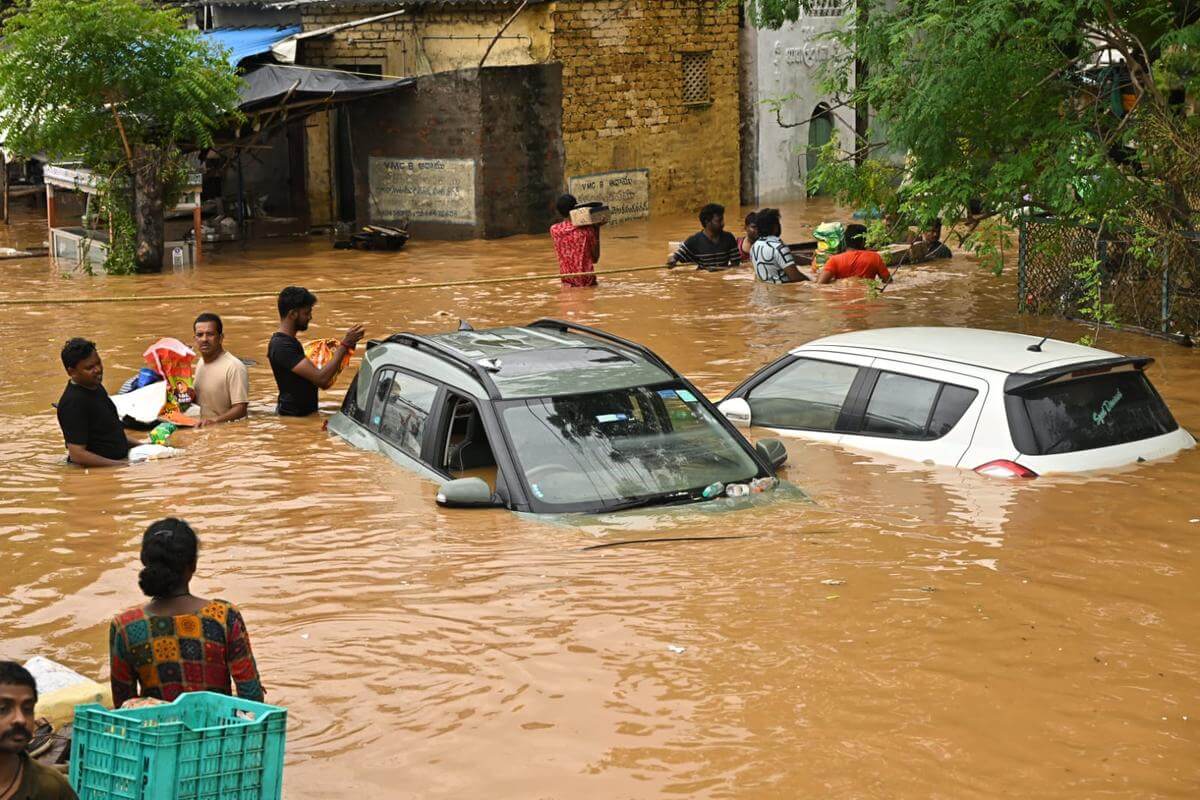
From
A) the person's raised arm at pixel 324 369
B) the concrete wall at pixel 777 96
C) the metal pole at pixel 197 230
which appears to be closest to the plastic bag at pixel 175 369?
the person's raised arm at pixel 324 369

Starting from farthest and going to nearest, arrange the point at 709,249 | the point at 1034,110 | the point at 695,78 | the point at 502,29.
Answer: the point at 695,78
the point at 502,29
the point at 709,249
the point at 1034,110

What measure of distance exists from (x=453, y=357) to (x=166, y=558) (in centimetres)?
418

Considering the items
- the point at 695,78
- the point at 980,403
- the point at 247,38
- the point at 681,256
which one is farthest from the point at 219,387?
the point at 695,78

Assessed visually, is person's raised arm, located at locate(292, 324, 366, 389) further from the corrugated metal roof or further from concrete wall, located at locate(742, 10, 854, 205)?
concrete wall, located at locate(742, 10, 854, 205)

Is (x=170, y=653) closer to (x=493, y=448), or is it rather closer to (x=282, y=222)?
(x=493, y=448)

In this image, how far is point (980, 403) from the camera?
9.34 m

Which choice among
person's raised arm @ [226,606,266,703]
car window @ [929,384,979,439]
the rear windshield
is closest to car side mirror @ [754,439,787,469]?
car window @ [929,384,979,439]

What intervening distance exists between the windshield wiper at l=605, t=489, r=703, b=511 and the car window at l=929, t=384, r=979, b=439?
5.71 feet

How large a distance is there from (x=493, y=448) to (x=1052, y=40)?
311 inches

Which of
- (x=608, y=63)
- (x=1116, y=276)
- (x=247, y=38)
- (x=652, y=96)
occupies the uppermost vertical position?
(x=247, y=38)

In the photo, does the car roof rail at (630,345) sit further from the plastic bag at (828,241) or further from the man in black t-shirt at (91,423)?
the plastic bag at (828,241)

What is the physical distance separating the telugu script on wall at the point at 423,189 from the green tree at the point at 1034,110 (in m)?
12.2

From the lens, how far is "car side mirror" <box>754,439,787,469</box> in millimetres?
9133

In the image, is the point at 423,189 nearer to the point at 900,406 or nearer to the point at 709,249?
the point at 709,249
